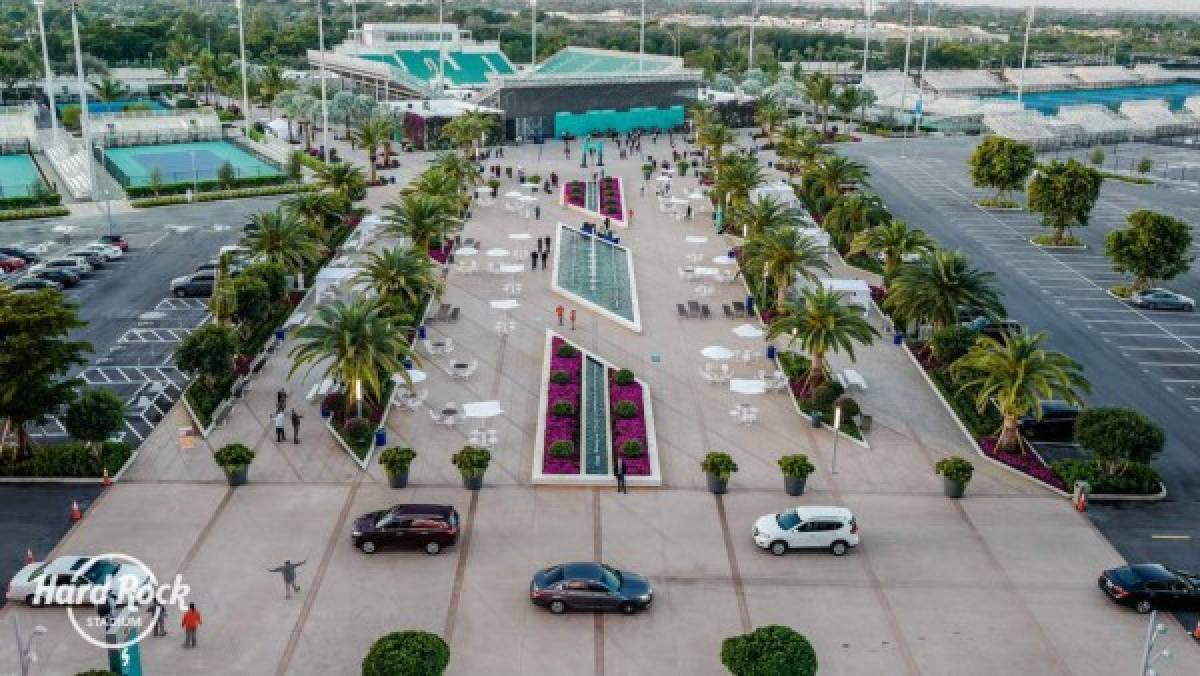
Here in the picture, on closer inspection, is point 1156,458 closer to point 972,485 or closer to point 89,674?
point 972,485

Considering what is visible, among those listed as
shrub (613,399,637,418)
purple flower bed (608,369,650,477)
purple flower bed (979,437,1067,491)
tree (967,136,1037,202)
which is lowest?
purple flower bed (979,437,1067,491)

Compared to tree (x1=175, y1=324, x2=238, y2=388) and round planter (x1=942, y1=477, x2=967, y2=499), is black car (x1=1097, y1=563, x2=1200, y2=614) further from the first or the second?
tree (x1=175, y1=324, x2=238, y2=388)

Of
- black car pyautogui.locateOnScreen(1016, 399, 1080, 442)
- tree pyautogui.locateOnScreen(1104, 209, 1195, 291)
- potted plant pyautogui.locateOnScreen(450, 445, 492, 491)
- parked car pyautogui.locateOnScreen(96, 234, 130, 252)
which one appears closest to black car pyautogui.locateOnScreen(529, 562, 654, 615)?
A: potted plant pyautogui.locateOnScreen(450, 445, 492, 491)

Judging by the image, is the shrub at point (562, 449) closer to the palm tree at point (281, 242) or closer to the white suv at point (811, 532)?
the white suv at point (811, 532)

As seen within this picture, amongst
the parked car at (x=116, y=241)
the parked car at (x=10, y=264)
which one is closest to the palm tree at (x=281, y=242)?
the parked car at (x=116, y=241)

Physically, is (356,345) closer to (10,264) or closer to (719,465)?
(719,465)

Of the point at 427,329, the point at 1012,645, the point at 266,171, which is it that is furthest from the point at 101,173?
the point at 1012,645

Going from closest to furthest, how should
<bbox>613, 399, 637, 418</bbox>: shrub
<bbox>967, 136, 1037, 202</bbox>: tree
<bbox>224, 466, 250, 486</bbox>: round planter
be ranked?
<bbox>224, 466, 250, 486</bbox>: round planter → <bbox>613, 399, 637, 418</bbox>: shrub → <bbox>967, 136, 1037, 202</bbox>: tree
